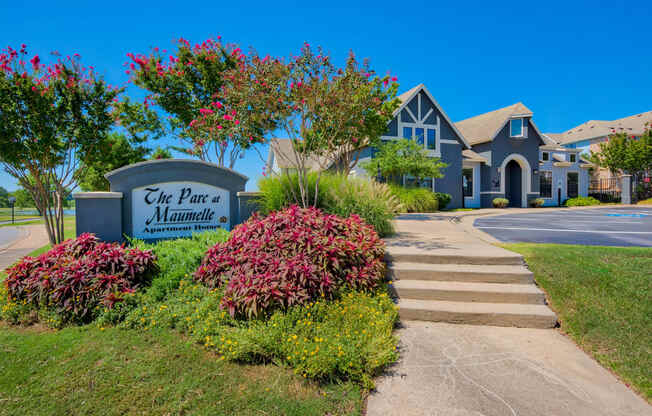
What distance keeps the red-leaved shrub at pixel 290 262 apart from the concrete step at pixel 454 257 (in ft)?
1.64

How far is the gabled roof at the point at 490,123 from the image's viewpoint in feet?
77.7

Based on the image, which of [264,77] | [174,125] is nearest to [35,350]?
[264,77]

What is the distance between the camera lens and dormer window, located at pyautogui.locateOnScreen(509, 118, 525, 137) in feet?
→ 78.2

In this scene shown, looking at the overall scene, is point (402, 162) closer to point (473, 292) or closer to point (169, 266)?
point (473, 292)

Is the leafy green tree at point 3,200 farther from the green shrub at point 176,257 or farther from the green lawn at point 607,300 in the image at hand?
the green lawn at point 607,300

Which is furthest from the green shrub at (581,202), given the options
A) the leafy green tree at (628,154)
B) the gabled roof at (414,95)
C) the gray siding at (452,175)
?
the gabled roof at (414,95)

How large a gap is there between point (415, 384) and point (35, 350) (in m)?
3.83

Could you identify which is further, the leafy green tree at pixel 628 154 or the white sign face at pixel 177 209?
the leafy green tree at pixel 628 154

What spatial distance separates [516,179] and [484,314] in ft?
86.0

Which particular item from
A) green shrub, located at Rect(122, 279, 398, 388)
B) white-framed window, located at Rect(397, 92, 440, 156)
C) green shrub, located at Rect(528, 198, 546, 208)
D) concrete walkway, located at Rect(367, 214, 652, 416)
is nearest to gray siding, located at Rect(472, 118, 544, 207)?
green shrub, located at Rect(528, 198, 546, 208)

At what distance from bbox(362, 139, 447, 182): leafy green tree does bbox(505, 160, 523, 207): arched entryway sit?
1203 cm

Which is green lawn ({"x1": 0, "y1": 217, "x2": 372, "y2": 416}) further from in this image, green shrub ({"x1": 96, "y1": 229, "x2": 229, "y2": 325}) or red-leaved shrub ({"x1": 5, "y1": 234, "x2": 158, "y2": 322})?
red-leaved shrub ({"x1": 5, "y1": 234, "x2": 158, "y2": 322})

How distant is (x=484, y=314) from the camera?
3846 millimetres

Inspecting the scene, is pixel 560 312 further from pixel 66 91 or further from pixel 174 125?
pixel 174 125
